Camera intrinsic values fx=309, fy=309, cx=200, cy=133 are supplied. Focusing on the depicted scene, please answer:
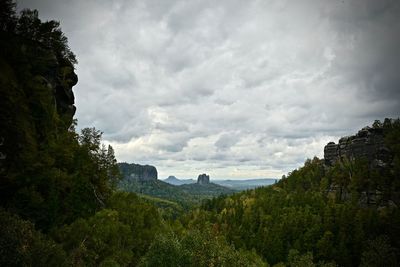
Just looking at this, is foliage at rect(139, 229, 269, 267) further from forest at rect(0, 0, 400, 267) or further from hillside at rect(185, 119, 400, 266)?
hillside at rect(185, 119, 400, 266)

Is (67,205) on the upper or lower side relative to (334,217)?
upper

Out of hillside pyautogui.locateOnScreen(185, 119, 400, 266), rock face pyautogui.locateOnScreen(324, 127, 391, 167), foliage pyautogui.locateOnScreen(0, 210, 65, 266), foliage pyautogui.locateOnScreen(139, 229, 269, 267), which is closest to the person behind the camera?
foliage pyautogui.locateOnScreen(0, 210, 65, 266)

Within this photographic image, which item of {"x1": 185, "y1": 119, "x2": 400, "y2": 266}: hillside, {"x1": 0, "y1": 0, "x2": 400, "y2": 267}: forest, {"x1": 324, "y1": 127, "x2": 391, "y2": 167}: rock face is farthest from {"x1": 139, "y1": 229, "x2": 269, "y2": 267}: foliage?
{"x1": 324, "y1": 127, "x2": 391, "y2": 167}: rock face

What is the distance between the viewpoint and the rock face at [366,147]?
154375 mm

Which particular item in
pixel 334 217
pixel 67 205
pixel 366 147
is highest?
pixel 366 147

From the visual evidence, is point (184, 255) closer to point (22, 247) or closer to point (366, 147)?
point (22, 247)

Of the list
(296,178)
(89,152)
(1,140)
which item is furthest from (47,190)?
(296,178)

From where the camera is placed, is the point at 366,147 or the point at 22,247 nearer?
the point at 22,247

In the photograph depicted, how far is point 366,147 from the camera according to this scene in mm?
162250

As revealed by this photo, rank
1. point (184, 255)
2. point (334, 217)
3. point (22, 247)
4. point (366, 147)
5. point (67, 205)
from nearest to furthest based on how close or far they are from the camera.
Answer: point (22, 247) < point (184, 255) < point (67, 205) < point (334, 217) < point (366, 147)

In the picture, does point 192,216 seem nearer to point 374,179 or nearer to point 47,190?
point 374,179

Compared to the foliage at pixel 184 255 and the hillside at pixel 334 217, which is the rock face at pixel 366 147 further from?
the foliage at pixel 184 255

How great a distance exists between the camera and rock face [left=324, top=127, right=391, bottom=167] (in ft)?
506

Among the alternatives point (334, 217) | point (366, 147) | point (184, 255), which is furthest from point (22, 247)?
point (366, 147)
